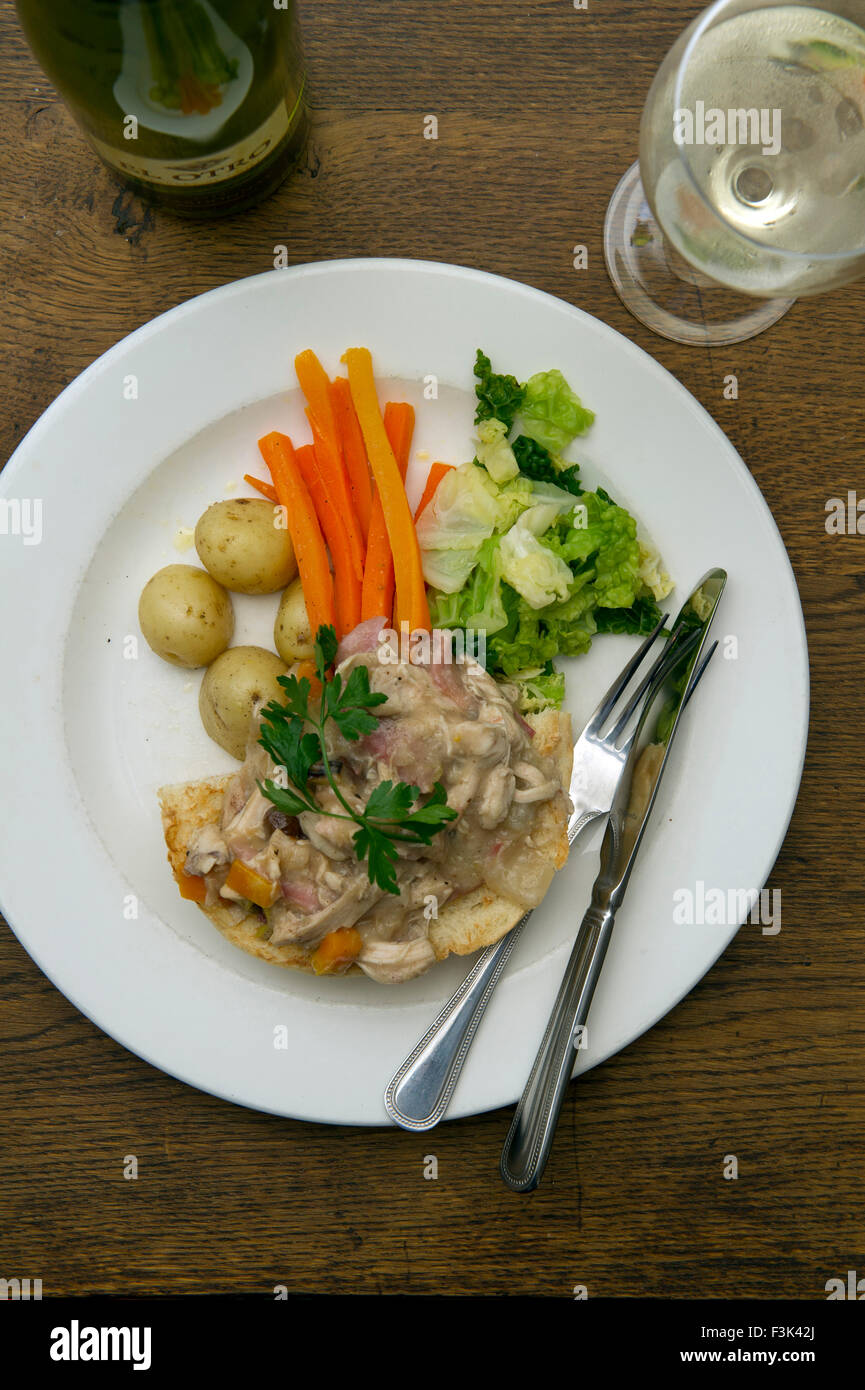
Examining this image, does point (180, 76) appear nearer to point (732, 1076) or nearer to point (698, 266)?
point (698, 266)

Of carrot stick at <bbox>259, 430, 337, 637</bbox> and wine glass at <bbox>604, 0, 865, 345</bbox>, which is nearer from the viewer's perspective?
wine glass at <bbox>604, 0, 865, 345</bbox>

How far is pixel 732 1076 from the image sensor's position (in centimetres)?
299

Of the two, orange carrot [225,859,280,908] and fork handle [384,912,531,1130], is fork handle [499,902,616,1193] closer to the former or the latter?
fork handle [384,912,531,1130]

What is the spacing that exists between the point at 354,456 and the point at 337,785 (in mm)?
1131

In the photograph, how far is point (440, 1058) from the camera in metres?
2.71

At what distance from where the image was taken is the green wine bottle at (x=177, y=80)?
215cm

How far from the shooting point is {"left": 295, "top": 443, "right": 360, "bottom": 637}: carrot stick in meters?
2.84

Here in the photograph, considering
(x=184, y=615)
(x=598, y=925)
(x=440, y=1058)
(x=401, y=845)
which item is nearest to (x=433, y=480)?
(x=184, y=615)

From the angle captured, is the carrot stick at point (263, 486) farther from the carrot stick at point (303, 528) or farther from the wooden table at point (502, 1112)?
the wooden table at point (502, 1112)

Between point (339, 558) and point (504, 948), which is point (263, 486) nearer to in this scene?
point (339, 558)

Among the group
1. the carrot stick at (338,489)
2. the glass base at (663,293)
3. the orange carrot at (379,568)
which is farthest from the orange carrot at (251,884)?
the glass base at (663,293)

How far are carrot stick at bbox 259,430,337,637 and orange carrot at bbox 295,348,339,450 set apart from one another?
0.47ft

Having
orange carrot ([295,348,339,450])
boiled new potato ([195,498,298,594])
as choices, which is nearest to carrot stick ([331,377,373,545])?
orange carrot ([295,348,339,450])

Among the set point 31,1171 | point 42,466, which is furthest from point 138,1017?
point 42,466
